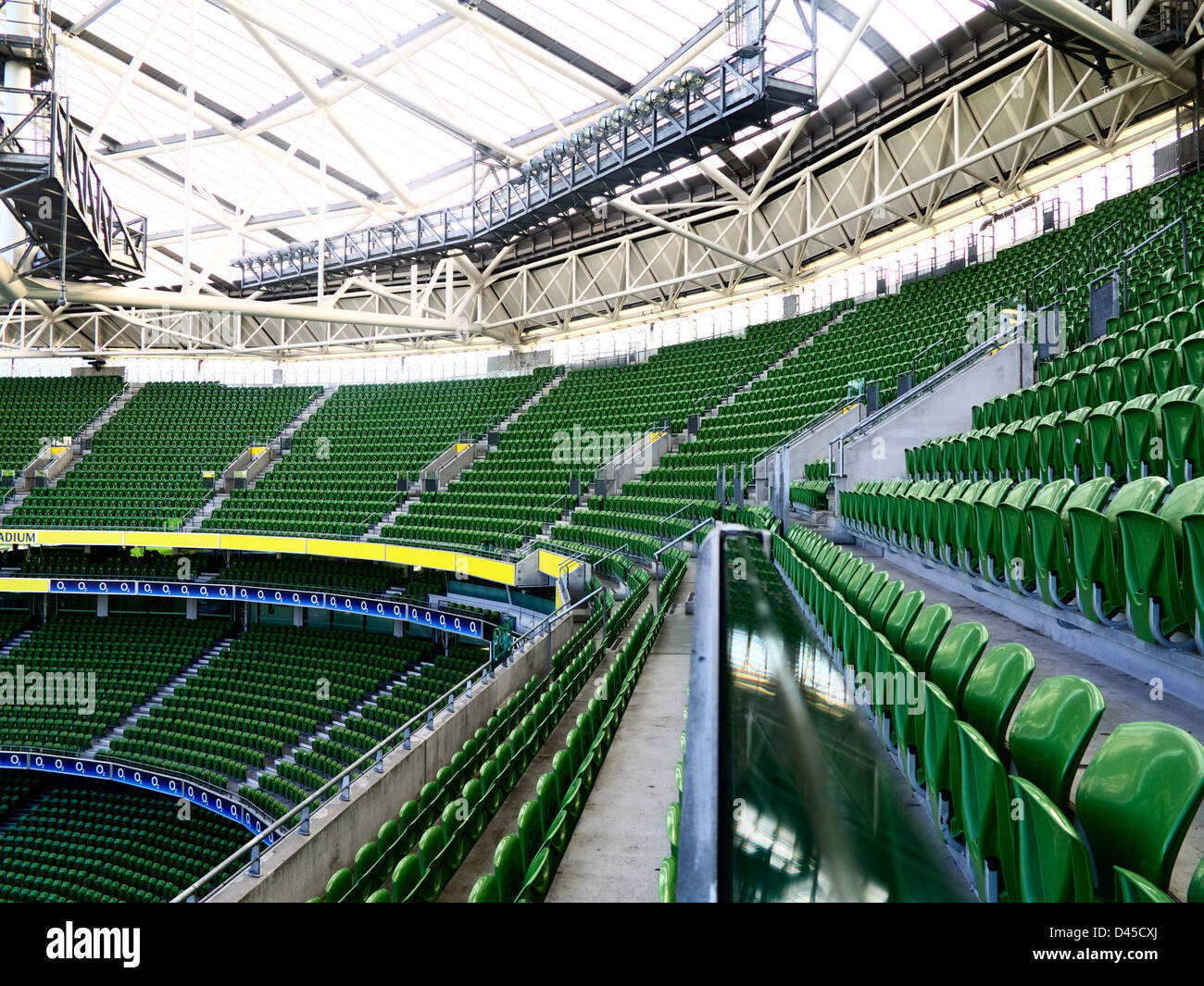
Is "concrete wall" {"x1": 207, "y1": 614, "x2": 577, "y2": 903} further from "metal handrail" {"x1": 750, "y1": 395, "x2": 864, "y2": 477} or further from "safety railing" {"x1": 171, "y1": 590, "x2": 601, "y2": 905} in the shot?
"metal handrail" {"x1": 750, "y1": 395, "x2": 864, "y2": 477}

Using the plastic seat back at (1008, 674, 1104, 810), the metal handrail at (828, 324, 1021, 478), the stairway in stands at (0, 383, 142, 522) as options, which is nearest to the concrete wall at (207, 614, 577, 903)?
the metal handrail at (828, 324, 1021, 478)

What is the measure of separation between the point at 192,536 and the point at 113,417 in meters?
11.7

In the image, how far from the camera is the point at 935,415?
412 inches

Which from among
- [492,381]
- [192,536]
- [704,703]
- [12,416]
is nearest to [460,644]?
[192,536]

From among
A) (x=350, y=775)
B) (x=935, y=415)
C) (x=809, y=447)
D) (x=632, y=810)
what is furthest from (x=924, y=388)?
(x=350, y=775)

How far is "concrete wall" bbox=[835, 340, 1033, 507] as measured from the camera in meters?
10.3

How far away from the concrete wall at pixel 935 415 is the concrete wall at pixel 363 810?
5062 millimetres

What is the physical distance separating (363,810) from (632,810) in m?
3.42

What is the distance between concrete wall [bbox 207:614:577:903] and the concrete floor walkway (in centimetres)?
251

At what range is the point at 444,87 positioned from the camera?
1948cm

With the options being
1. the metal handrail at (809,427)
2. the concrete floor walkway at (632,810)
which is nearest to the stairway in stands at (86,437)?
the metal handrail at (809,427)

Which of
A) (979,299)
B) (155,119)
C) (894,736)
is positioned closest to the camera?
(894,736)

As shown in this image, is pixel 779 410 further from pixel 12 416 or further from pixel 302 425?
pixel 12 416

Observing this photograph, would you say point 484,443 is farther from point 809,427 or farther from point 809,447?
point 809,447
